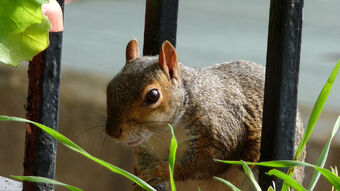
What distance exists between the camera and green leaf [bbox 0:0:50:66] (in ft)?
3.59

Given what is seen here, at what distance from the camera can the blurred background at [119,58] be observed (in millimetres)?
3135

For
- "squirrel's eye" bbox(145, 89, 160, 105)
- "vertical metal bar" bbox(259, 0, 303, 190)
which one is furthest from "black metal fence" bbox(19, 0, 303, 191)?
"squirrel's eye" bbox(145, 89, 160, 105)

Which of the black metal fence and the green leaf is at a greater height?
the green leaf

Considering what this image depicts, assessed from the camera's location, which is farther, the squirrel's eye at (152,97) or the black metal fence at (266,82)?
the squirrel's eye at (152,97)

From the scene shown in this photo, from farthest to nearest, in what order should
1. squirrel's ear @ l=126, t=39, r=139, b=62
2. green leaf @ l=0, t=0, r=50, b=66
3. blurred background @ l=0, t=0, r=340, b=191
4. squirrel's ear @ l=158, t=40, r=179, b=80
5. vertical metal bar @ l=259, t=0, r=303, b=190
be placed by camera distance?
1. blurred background @ l=0, t=0, r=340, b=191
2. squirrel's ear @ l=126, t=39, r=139, b=62
3. squirrel's ear @ l=158, t=40, r=179, b=80
4. vertical metal bar @ l=259, t=0, r=303, b=190
5. green leaf @ l=0, t=0, r=50, b=66

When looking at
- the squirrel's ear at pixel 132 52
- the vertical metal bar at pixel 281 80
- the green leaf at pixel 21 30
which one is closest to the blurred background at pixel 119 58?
the squirrel's ear at pixel 132 52

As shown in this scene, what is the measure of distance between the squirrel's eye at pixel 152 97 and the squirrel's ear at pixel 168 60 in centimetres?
6

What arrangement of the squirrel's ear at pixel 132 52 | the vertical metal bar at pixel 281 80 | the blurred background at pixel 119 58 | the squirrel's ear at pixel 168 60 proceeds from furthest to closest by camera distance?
the blurred background at pixel 119 58 < the squirrel's ear at pixel 132 52 < the squirrel's ear at pixel 168 60 < the vertical metal bar at pixel 281 80

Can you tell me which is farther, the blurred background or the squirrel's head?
the blurred background

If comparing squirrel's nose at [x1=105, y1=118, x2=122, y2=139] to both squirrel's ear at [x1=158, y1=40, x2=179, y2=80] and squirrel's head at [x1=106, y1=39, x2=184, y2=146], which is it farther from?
squirrel's ear at [x1=158, y1=40, x2=179, y2=80]

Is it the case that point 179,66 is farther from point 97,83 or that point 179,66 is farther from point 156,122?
point 97,83

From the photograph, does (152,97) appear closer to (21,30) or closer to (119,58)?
(21,30)

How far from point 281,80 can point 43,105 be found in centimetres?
48

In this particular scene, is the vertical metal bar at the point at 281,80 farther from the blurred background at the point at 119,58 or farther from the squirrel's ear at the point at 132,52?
the blurred background at the point at 119,58
